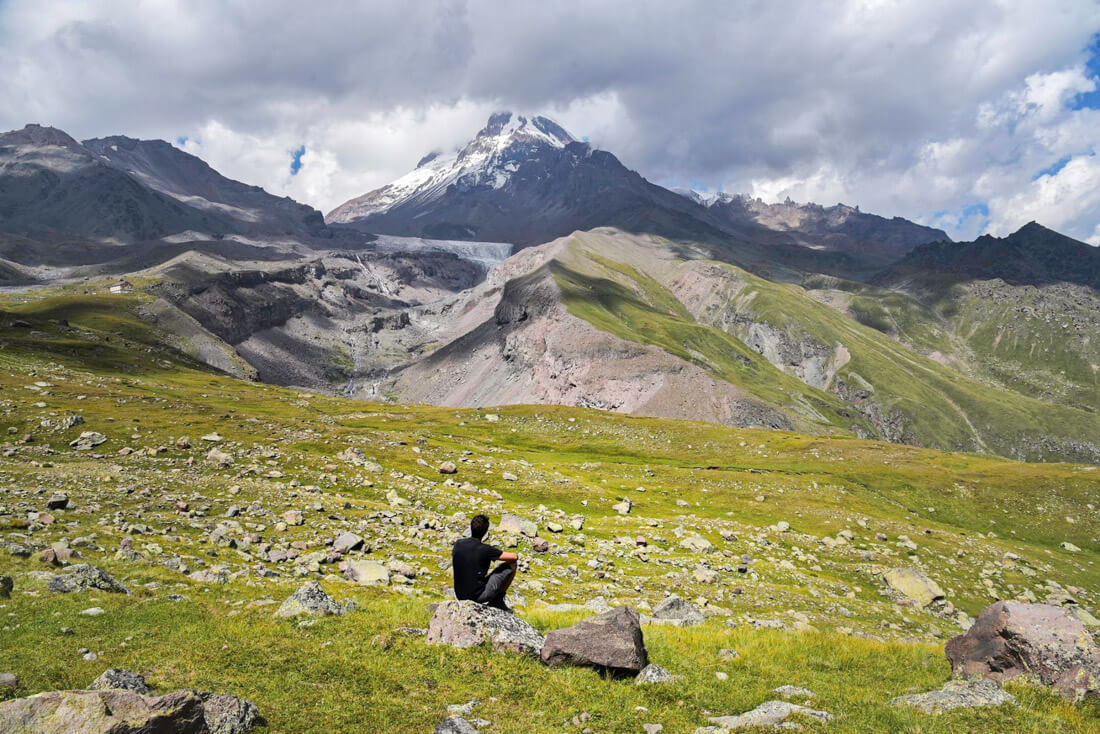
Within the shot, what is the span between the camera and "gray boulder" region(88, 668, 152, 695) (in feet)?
32.2

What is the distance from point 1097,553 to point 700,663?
8578cm

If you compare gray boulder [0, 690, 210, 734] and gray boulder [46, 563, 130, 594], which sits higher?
gray boulder [0, 690, 210, 734]

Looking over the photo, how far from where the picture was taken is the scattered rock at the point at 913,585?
3777 centimetres

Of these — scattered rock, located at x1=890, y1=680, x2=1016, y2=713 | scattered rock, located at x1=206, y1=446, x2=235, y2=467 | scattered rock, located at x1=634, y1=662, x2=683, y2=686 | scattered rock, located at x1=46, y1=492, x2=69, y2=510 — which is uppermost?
scattered rock, located at x1=46, y1=492, x2=69, y2=510

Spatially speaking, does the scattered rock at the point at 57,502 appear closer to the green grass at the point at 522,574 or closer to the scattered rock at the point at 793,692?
the green grass at the point at 522,574

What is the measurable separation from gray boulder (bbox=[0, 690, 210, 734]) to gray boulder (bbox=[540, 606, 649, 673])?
7755 mm

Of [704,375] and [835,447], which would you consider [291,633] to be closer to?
[835,447]

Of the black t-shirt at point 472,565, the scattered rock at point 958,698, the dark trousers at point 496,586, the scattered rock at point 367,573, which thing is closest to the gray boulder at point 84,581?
the scattered rock at point 367,573

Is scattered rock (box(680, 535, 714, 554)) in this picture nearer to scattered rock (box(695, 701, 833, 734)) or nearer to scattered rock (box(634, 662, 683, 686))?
scattered rock (box(634, 662, 683, 686))

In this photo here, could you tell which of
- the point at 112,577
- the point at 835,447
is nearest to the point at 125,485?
the point at 112,577

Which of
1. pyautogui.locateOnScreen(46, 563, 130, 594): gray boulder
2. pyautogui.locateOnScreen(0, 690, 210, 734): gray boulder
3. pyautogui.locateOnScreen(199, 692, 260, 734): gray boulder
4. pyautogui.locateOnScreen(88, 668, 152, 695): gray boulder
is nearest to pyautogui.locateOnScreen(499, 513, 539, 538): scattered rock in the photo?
pyautogui.locateOnScreen(46, 563, 130, 594): gray boulder

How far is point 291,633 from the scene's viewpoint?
1433 cm

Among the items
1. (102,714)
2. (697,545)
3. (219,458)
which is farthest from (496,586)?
(219,458)

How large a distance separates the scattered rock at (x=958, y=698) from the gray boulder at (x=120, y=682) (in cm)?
1611
